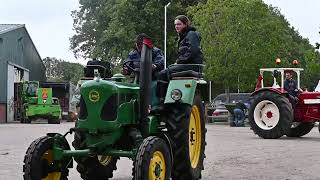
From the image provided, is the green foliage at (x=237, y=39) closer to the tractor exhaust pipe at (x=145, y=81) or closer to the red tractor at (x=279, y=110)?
the red tractor at (x=279, y=110)

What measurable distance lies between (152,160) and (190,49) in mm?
2099

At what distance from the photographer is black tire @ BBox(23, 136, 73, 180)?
23.3 feet

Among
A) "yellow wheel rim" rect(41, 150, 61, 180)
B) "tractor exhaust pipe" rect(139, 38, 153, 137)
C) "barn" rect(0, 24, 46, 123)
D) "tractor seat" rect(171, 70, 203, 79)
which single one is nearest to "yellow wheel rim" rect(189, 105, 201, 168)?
"tractor seat" rect(171, 70, 203, 79)

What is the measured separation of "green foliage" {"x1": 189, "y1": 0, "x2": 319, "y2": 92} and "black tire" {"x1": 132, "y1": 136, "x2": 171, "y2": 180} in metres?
29.9

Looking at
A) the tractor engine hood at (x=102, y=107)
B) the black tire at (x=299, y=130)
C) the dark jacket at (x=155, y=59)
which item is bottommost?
the black tire at (x=299, y=130)

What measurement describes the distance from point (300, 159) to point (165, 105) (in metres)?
4.83

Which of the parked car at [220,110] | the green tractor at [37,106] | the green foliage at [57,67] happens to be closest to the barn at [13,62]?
the green tractor at [37,106]

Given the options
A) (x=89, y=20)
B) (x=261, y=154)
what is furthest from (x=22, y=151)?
(x=89, y=20)

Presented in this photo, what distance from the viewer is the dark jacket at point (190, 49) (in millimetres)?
8383

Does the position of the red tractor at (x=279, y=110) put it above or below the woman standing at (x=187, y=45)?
below

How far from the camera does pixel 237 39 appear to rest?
37.7 m

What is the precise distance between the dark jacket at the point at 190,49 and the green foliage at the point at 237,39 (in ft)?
93.4

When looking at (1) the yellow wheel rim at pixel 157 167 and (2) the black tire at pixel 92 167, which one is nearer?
(1) the yellow wheel rim at pixel 157 167

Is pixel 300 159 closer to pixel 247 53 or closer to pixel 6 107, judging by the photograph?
pixel 247 53
